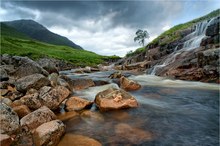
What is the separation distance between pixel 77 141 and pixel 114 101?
4.21m

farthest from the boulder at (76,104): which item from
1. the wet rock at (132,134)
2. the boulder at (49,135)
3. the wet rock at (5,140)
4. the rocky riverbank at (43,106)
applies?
the wet rock at (5,140)

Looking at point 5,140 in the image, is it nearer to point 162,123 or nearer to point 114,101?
point 114,101

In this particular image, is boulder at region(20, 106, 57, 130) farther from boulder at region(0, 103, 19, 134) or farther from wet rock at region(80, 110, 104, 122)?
wet rock at region(80, 110, 104, 122)

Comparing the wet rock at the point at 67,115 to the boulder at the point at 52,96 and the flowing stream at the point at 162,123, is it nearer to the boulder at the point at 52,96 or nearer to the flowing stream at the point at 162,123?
the flowing stream at the point at 162,123

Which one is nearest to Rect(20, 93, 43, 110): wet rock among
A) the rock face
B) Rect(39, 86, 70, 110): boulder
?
Rect(39, 86, 70, 110): boulder

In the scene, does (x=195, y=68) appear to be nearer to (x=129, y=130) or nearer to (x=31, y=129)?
(x=129, y=130)

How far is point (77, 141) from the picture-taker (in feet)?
26.2

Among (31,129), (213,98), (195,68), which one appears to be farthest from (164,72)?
(31,129)

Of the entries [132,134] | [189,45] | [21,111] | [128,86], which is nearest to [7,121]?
[21,111]

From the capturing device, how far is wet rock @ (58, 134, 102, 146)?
25.3ft

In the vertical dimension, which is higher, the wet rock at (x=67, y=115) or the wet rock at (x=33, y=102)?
the wet rock at (x=33, y=102)

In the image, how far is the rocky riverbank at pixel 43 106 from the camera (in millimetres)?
7930

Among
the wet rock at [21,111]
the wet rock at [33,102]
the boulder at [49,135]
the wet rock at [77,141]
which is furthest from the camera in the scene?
the wet rock at [33,102]

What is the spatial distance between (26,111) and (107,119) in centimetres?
384
